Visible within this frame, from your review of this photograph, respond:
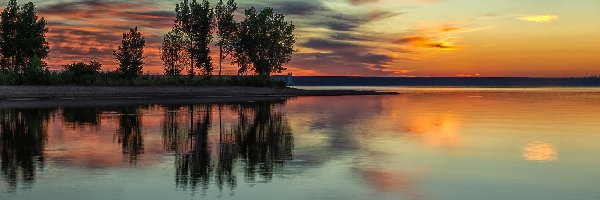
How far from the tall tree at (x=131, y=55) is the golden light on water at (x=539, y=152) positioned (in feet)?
249

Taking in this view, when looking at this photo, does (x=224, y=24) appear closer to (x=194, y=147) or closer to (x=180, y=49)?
(x=180, y=49)

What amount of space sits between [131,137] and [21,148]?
508 cm

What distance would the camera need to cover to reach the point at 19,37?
9569 cm

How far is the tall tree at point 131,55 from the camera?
92.0 metres

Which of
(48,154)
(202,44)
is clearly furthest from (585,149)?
(202,44)

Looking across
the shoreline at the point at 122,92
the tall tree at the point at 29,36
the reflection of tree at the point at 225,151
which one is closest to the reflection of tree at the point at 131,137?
the reflection of tree at the point at 225,151

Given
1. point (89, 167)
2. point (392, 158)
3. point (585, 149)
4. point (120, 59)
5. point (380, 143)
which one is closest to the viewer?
point (89, 167)

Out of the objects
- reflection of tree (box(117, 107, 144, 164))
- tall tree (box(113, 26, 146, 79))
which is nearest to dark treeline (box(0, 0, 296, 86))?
tall tree (box(113, 26, 146, 79))

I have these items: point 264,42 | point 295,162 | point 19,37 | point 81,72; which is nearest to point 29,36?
point 19,37

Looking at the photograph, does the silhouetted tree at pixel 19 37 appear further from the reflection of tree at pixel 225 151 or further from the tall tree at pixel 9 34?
the reflection of tree at pixel 225 151

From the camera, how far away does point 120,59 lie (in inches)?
3656

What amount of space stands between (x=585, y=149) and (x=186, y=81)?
8114 cm

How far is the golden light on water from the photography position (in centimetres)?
1991

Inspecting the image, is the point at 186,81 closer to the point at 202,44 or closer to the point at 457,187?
the point at 202,44
